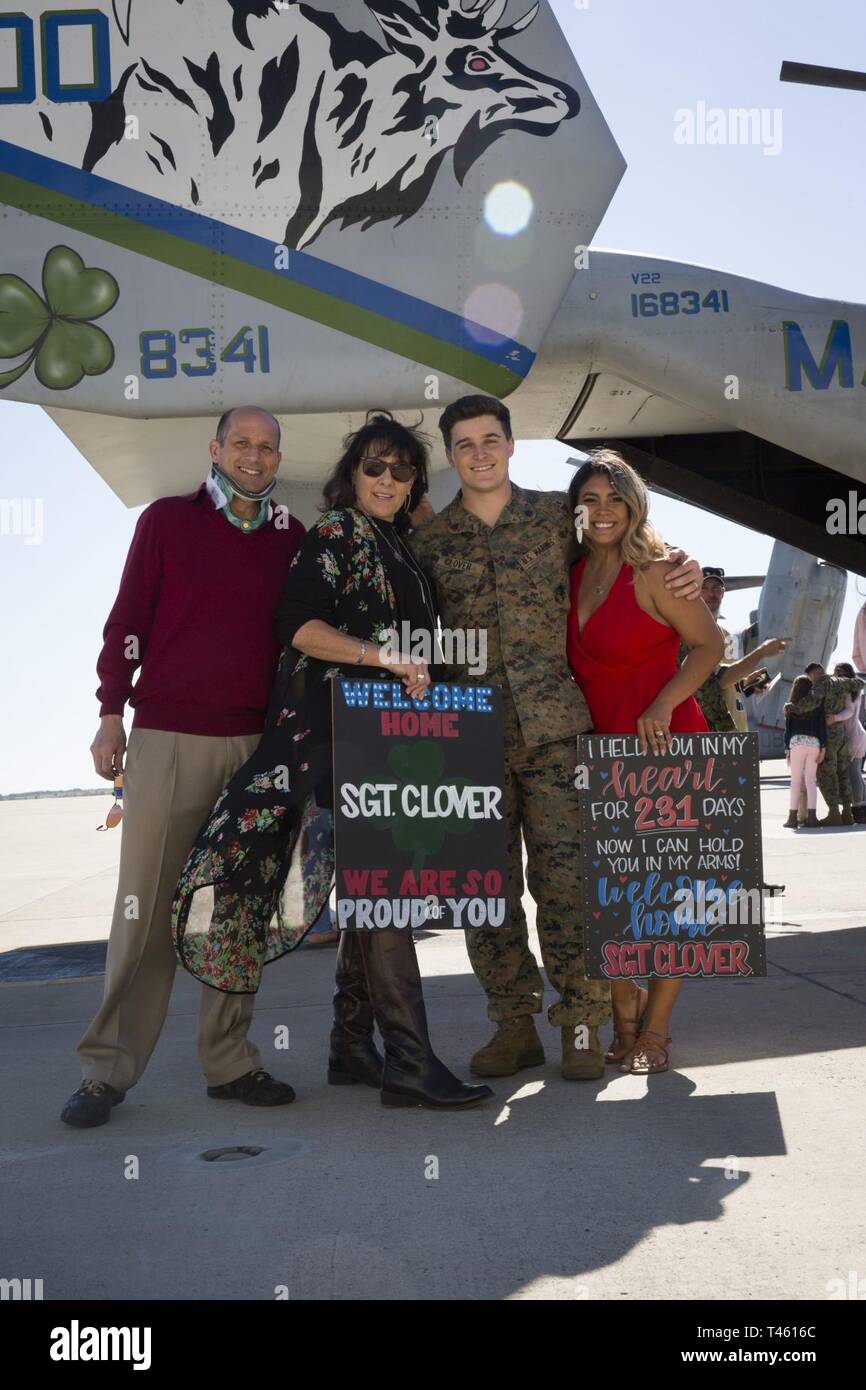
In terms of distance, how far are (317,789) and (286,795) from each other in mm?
131

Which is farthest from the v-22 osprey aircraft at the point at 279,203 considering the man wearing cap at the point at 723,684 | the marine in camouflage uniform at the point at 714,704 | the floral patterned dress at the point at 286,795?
the floral patterned dress at the point at 286,795

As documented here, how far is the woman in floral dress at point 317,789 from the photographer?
12.1 ft

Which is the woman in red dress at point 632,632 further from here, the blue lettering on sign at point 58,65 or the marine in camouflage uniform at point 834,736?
the marine in camouflage uniform at point 834,736

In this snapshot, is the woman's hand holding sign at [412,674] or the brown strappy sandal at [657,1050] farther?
the brown strappy sandal at [657,1050]

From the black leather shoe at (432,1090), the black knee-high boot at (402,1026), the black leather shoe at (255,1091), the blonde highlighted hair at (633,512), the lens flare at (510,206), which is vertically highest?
the lens flare at (510,206)

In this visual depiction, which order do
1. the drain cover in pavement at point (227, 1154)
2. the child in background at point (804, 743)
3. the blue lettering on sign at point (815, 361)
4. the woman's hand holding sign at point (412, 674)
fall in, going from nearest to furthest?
the drain cover in pavement at point (227, 1154)
the woman's hand holding sign at point (412, 674)
the blue lettering on sign at point (815, 361)
the child in background at point (804, 743)

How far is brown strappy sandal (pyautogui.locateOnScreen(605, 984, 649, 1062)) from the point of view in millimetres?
4223

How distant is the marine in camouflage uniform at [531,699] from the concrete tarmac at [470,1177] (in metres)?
0.36

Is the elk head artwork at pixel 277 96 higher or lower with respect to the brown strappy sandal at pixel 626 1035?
higher

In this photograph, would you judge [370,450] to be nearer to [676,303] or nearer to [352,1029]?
[352,1029]

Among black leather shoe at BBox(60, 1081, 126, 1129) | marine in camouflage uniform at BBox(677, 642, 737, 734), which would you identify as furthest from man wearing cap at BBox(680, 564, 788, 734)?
black leather shoe at BBox(60, 1081, 126, 1129)
